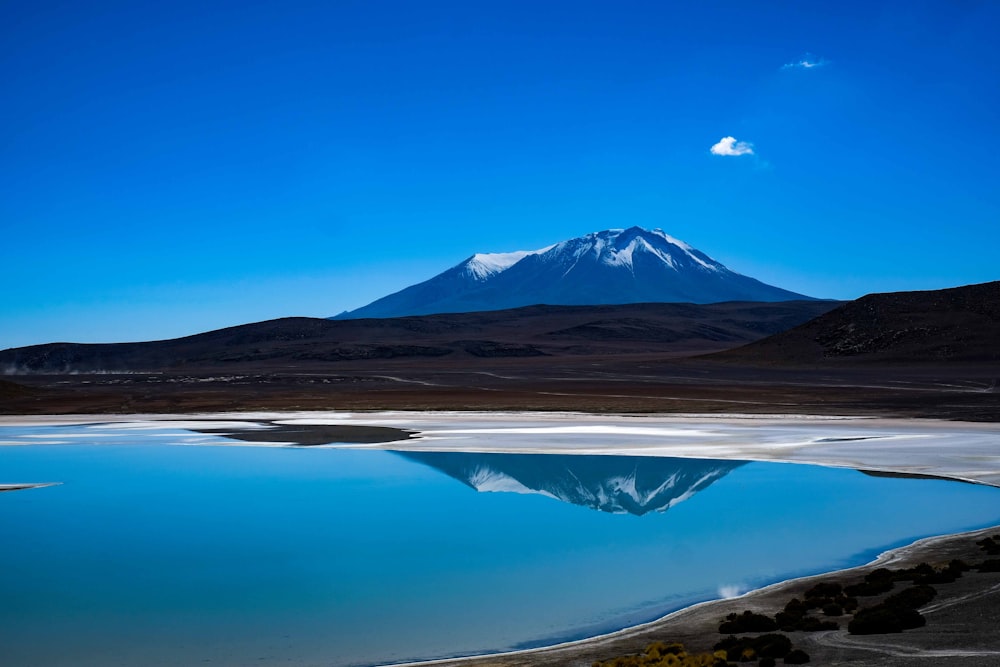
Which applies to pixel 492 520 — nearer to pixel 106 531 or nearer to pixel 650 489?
pixel 650 489

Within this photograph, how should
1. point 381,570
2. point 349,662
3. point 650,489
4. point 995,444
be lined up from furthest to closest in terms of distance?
point 995,444 → point 650,489 → point 381,570 → point 349,662

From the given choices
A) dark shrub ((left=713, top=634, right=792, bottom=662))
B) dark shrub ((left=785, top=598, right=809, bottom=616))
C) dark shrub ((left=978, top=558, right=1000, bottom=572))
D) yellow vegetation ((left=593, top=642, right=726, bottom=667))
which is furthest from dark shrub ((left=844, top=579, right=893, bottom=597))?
yellow vegetation ((left=593, top=642, right=726, bottom=667))

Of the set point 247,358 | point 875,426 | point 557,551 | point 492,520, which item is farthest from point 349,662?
point 247,358

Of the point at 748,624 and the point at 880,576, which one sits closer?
the point at 748,624

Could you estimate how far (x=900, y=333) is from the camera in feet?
309

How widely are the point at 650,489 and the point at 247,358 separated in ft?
442

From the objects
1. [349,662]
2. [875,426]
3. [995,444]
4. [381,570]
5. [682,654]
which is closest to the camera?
[682,654]

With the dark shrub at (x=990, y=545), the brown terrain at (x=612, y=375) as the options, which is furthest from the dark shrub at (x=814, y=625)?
the brown terrain at (x=612, y=375)

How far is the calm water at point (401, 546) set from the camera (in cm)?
1195

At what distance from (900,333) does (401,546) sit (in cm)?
8742

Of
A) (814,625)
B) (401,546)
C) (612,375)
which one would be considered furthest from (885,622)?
(612,375)

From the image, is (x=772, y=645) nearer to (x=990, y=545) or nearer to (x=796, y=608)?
(x=796, y=608)

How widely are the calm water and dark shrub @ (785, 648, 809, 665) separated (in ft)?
9.29

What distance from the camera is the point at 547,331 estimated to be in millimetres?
190750
